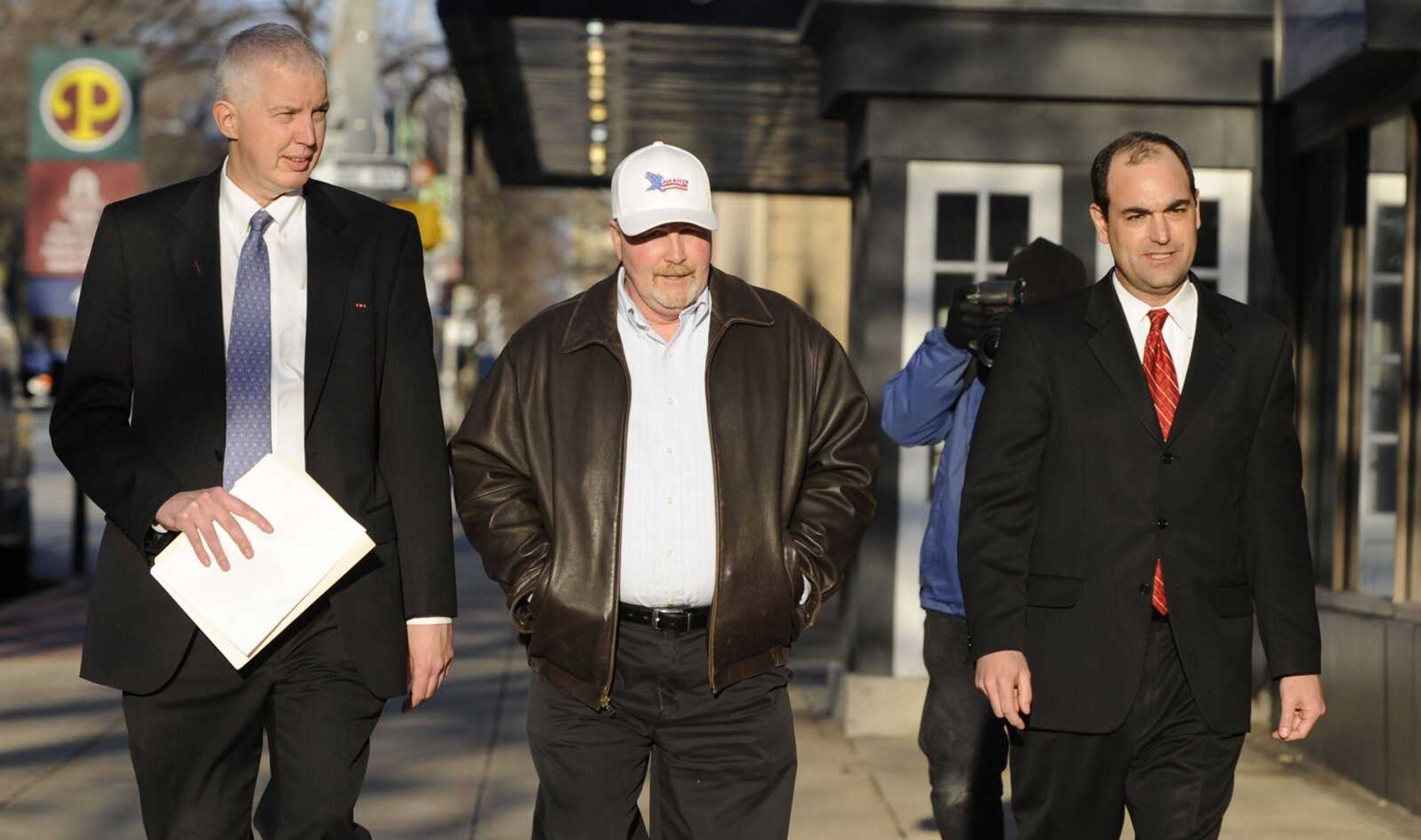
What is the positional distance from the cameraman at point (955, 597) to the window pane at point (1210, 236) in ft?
12.6

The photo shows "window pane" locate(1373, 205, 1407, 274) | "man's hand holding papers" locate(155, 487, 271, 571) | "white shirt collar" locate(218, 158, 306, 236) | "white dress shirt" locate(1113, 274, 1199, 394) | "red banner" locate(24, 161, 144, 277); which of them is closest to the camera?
"man's hand holding papers" locate(155, 487, 271, 571)

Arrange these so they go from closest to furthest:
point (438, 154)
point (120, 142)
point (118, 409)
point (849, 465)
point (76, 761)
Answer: point (118, 409)
point (849, 465)
point (76, 761)
point (120, 142)
point (438, 154)

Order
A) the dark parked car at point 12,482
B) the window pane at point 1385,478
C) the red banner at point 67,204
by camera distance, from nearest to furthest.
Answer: the window pane at point 1385,478, the red banner at point 67,204, the dark parked car at point 12,482

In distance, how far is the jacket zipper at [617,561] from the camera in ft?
14.2

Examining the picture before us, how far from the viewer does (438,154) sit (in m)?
57.1

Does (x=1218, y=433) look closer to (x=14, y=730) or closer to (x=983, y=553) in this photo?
(x=983, y=553)

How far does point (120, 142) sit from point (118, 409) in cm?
1219

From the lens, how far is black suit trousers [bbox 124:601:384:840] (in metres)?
4.10

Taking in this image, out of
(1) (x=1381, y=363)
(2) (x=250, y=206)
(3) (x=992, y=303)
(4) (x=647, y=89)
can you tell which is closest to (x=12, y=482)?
(4) (x=647, y=89)

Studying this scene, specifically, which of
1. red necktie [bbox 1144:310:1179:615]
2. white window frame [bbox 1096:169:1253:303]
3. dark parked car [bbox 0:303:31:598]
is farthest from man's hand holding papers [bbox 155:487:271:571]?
dark parked car [bbox 0:303:31:598]

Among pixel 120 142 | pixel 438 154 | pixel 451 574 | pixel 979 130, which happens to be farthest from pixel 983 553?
pixel 438 154

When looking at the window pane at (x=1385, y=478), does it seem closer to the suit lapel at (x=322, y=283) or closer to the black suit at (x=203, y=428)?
the black suit at (x=203, y=428)

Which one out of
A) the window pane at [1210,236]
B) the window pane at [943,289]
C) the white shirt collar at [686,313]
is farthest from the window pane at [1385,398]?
the white shirt collar at [686,313]

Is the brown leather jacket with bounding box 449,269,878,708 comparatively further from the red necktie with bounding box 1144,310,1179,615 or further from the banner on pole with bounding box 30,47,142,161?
the banner on pole with bounding box 30,47,142,161
